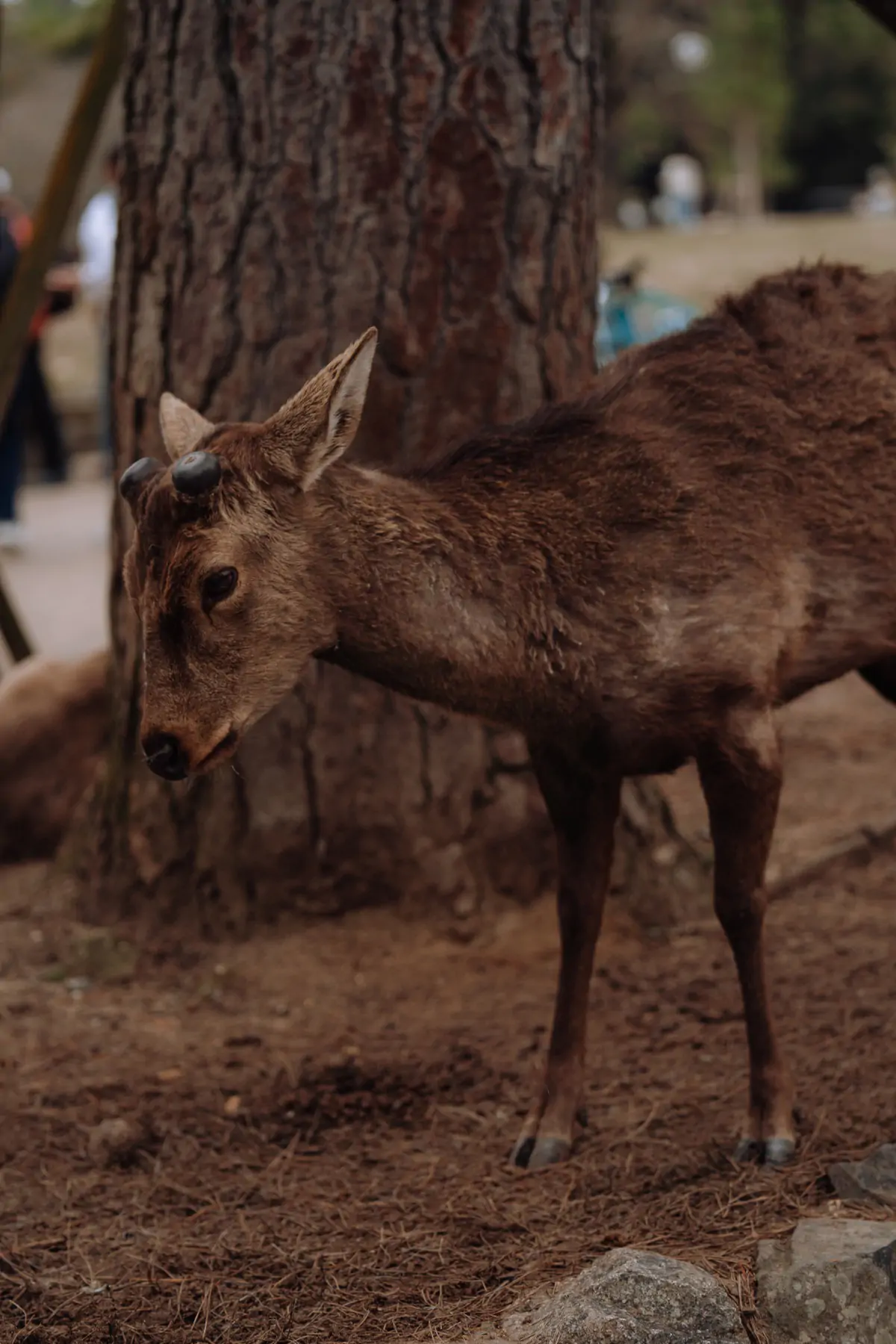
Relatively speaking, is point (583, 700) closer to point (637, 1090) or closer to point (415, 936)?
point (637, 1090)

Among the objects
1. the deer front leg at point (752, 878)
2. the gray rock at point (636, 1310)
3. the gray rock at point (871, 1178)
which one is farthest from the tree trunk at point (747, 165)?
the gray rock at point (636, 1310)

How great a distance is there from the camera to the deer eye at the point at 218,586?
3.86 meters

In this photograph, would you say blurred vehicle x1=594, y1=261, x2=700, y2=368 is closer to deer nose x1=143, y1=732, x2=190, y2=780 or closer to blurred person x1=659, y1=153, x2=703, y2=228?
deer nose x1=143, y1=732, x2=190, y2=780

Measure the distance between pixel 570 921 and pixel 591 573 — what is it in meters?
0.96

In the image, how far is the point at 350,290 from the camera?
553 centimetres

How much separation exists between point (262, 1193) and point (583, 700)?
4.97 ft

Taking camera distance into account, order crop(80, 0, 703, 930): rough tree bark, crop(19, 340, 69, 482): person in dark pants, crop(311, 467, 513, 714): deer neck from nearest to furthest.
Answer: crop(311, 467, 513, 714): deer neck, crop(80, 0, 703, 930): rough tree bark, crop(19, 340, 69, 482): person in dark pants

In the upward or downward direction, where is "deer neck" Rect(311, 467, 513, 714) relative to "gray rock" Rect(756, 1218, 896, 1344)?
upward

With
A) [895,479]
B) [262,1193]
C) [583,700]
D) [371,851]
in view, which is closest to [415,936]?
[371,851]

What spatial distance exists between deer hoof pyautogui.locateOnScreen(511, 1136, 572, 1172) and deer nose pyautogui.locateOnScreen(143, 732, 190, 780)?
146cm

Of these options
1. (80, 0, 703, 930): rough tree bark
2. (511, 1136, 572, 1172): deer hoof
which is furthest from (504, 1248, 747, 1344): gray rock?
(80, 0, 703, 930): rough tree bark

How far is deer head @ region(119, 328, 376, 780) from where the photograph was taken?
384cm

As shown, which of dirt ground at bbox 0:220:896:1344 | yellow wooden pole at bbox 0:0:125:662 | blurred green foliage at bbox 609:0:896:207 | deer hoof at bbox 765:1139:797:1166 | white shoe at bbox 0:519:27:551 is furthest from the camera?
blurred green foliage at bbox 609:0:896:207

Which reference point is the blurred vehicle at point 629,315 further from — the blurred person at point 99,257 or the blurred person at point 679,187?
the blurred person at point 679,187
